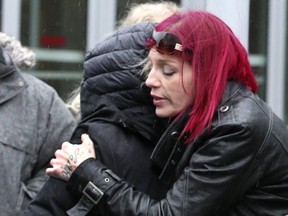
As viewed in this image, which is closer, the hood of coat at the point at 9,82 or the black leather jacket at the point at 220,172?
the black leather jacket at the point at 220,172

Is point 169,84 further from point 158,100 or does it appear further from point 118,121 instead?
point 118,121

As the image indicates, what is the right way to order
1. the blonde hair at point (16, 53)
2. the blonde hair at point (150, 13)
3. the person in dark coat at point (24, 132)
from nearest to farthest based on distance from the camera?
the person in dark coat at point (24, 132) → the blonde hair at point (150, 13) → the blonde hair at point (16, 53)

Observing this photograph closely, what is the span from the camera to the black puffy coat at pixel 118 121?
8.24ft

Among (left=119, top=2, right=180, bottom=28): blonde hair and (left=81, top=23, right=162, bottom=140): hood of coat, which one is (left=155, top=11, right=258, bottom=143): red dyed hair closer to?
(left=81, top=23, right=162, bottom=140): hood of coat

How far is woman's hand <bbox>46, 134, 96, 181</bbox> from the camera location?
2488mm

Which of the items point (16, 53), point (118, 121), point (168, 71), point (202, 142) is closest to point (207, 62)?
point (168, 71)

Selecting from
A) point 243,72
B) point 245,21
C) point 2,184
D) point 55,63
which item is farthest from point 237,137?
point 55,63

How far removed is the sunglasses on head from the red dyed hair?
0.02 metres

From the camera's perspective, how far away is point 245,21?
3010 millimetres

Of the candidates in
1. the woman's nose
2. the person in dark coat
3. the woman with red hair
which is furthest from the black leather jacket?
the person in dark coat

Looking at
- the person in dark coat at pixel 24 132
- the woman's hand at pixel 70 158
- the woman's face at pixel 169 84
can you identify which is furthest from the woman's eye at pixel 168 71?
the person in dark coat at pixel 24 132

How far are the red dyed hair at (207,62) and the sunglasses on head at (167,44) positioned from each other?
2cm

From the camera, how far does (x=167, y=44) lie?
7.95 feet

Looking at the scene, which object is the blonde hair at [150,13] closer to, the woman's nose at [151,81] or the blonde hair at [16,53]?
the blonde hair at [16,53]
